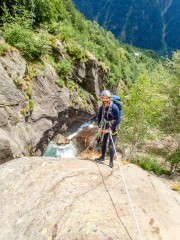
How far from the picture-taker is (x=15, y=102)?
17969mm

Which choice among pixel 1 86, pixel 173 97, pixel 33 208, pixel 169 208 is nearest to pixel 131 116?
pixel 173 97

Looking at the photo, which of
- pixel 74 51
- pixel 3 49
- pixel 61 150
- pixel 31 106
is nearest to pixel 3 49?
pixel 3 49

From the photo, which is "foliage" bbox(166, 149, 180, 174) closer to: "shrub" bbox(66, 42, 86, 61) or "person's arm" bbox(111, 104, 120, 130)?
"person's arm" bbox(111, 104, 120, 130)

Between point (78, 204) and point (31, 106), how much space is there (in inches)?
640

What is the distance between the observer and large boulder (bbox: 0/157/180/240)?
17.4 feet

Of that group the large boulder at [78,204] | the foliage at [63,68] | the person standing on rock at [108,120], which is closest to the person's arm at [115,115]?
the person standing on rock at [108,120]

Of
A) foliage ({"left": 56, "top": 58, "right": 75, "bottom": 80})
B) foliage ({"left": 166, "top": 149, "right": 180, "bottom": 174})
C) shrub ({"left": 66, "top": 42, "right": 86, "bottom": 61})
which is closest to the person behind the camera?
foliage ({"left": 166, "top": 149, "right": 180, "bottom": 174})

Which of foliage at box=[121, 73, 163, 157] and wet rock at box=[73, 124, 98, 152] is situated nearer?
foliage at box=[121, 73, 163, 157]

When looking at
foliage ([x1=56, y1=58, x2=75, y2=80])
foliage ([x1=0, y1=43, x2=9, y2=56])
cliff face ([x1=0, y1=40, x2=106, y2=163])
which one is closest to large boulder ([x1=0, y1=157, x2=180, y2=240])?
cliff face ([x1=0, y1=40, x2=106, y2=163])

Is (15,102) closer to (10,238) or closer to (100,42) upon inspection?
(10,238)

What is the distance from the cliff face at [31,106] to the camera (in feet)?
52.6

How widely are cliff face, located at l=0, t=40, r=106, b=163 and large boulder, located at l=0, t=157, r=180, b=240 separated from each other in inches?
233

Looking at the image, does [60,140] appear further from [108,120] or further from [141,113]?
[108,120]

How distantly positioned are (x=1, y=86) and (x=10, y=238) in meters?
12.8
